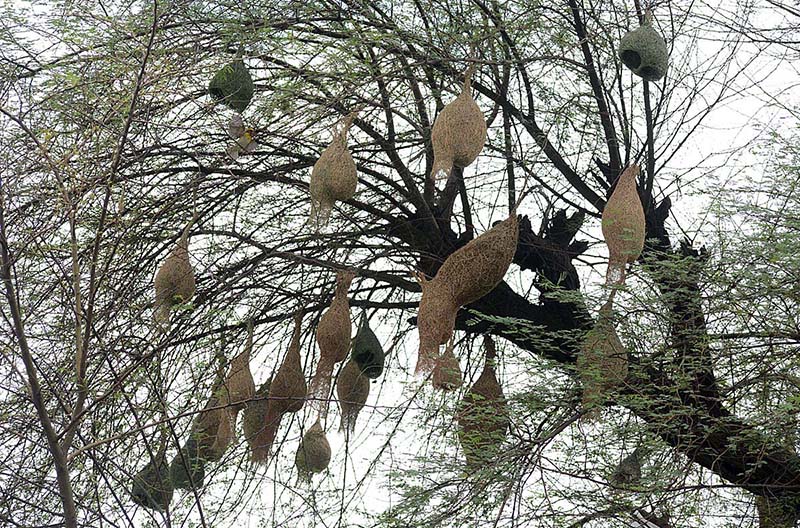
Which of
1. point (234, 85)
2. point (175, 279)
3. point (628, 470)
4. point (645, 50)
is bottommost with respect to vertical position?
point (628, 470)

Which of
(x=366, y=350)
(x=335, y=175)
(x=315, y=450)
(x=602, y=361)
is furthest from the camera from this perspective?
(x=315, y=450)

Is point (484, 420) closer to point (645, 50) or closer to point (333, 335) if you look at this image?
point (333, 335)

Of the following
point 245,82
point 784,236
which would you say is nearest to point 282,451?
point 245,82

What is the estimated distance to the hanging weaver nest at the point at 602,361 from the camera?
344 cm

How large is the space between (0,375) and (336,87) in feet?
5.41

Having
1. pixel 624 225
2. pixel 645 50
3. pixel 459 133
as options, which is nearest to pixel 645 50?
pixel 645 50

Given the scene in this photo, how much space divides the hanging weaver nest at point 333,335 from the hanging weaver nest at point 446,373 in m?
0.39

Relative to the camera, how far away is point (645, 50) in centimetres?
353

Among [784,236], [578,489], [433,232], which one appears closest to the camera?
[784,236]

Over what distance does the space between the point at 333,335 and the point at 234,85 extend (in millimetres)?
841

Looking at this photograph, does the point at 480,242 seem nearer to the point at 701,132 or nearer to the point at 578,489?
the point at 578,489

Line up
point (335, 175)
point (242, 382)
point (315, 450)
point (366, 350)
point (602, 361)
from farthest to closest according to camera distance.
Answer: point (315, 450) → point (366, 350) → point (242, 382) → point (602, 361) → point (335, 175)

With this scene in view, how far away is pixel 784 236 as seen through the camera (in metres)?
3.41

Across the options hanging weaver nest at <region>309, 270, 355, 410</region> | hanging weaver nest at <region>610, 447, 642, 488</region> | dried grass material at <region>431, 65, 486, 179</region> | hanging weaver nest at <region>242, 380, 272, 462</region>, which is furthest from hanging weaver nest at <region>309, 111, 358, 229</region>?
hanging weaver nest at <region>610, 447, 642, 488</region>
